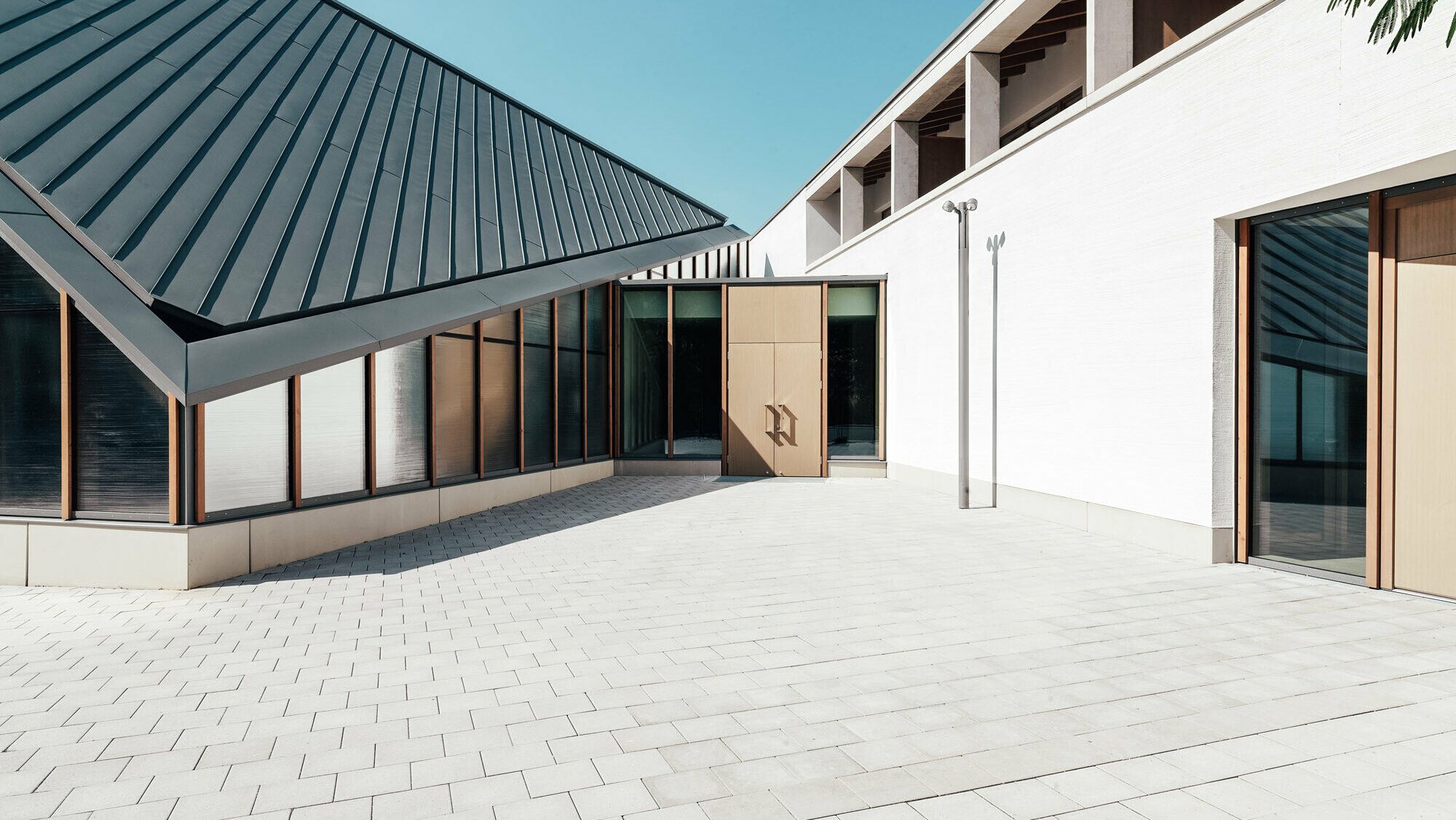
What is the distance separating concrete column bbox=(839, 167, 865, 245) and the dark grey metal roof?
837 cm

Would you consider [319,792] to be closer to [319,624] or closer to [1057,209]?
[319,624]

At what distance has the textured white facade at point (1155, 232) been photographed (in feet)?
20.2

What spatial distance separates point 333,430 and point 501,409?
338 centimetres

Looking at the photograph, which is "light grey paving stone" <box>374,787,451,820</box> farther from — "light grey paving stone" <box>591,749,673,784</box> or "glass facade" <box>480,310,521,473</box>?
"glass facade" <box>480,310,521,473</box>

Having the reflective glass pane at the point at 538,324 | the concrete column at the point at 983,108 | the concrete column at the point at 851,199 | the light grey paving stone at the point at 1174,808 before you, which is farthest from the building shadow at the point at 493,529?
the concrete column at the point at 851,199

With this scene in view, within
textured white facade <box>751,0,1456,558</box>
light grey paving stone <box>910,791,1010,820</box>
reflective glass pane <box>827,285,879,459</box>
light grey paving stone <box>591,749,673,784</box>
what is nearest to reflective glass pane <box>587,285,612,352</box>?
reflective glass pane <box>827,285,879,459</box>

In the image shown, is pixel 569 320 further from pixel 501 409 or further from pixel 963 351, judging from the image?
pixel 963 351

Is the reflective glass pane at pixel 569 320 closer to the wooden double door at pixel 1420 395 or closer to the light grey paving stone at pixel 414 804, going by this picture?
the light grey paving stone at pixel 414 804

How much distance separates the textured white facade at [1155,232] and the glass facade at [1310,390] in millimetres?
273

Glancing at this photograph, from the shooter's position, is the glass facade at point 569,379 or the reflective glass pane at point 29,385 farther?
the glass facade at point 569,379

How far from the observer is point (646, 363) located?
1645cm

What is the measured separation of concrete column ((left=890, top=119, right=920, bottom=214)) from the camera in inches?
627

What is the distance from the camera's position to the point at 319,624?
5773mm

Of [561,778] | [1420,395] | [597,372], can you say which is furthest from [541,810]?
[597,372]
